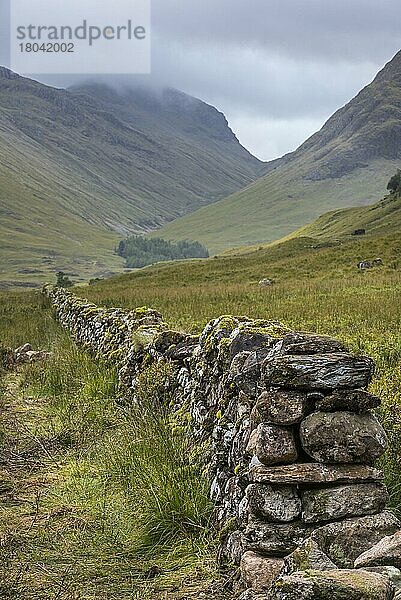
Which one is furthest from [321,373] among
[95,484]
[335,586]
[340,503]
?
[95,484]

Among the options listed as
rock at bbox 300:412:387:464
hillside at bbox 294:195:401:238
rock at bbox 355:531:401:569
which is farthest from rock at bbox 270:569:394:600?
hillside at bbox 294:195:401:238

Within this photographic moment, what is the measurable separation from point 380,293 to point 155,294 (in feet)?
42.8

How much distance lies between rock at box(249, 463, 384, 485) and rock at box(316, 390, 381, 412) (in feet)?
1.24

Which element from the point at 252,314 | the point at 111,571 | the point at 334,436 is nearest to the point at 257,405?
the point at 334,436

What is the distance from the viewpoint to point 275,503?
4.36 metres

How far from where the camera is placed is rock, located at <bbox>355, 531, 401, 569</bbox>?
3.36m

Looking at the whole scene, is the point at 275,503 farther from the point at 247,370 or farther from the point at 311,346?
the point at 247,370

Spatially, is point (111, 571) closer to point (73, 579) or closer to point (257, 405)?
point (73, 579)

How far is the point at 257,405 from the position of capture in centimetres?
463

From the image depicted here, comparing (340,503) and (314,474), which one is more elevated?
(314,474)

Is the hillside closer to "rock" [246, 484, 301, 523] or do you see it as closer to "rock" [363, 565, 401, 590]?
"rock" [246, 484, 301, 523]

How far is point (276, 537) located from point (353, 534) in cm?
50

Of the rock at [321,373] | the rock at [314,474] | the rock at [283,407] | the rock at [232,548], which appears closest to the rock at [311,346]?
the rock at [321,373]

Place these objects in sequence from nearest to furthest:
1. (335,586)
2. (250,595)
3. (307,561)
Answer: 1. (335,586)
2. (307,561)
3. (250,595)
